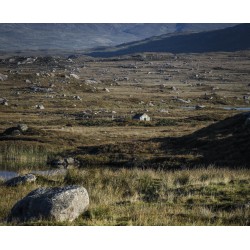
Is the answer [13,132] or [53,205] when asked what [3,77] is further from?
[53,205]

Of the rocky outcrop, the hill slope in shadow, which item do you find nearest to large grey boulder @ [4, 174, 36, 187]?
the hill slope in shadow

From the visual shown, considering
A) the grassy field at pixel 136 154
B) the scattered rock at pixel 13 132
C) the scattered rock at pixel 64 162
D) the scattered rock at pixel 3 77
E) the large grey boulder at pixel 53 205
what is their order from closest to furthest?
1. the large grey boulder at pixel 53 205
2. the grassy field at pixel 136 154
3. the scattered rock at pixel 64 162
4. the scattered rock at pixel 13 132
5. the scattered rock at pixel 3 77

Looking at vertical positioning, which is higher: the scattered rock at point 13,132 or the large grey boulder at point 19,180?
the large grey boulder at point 19,180

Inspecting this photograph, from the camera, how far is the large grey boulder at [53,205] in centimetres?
1471

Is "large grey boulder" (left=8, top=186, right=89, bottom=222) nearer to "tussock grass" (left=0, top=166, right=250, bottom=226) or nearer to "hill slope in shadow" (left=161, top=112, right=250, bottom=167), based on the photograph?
"tussock grass" (left=0, top=166, right=250, bottom=226)

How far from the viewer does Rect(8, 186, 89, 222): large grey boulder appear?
14711mm

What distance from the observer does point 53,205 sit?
581 inches

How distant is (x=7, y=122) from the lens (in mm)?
68188

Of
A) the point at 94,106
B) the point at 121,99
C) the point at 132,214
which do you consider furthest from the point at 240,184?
the point at 121,99

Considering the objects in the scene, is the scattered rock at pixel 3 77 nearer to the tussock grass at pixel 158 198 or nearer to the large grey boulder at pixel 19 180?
the tussock grass at pixel 158 198

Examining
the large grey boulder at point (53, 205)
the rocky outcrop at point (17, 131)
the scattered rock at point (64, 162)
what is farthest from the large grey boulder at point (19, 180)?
the rocky outcrop at point (17, 131)

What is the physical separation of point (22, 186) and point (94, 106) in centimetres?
7248

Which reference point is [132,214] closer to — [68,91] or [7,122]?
[7,122]

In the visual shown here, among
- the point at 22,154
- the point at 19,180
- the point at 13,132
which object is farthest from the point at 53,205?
the point at 13,132
